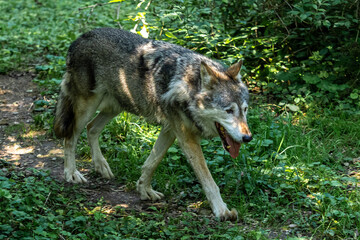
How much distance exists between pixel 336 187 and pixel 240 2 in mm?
3788

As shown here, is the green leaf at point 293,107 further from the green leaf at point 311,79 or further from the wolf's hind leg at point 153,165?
the wolf's hind leg at point 153,165

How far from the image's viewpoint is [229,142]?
14.8 ft

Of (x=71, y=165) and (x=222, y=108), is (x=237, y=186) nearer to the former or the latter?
(x=222, y=108)

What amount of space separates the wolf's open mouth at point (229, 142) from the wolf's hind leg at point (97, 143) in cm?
173

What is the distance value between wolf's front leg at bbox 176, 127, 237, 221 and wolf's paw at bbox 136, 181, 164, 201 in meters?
0.62

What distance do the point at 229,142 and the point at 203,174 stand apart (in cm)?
47

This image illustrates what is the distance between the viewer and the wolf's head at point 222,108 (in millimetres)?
4398

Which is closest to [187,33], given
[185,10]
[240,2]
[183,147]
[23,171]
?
[185,10]

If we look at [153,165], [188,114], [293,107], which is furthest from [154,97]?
[293,107]

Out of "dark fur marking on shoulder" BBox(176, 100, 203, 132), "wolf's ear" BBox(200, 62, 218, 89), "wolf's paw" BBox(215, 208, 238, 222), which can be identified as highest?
"wolf's ear" BBox(200, 62, 218, 89)

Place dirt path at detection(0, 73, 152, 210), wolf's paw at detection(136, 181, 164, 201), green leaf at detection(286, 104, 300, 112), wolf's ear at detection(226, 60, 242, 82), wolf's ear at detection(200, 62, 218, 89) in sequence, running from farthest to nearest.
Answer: green leaf at detection(286, 104, 300, 112), dirt path at detection(0, 73, 152, 210), wolf's paw at detection(136, 181, 164, 201), wolf's ear at detection(226, 60, 242, 82), wolf's ear at detection(200, 62, 218, 89)

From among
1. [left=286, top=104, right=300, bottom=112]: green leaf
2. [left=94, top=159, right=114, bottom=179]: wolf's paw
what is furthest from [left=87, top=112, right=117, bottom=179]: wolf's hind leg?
[left=286, top=104, right=300, bottom=112]: green leaf

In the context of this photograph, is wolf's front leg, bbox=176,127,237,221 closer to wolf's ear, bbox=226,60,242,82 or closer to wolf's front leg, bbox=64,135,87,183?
wolf's ear, bbox=226,60,242,82

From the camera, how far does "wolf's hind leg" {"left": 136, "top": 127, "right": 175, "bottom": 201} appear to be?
201 inches
